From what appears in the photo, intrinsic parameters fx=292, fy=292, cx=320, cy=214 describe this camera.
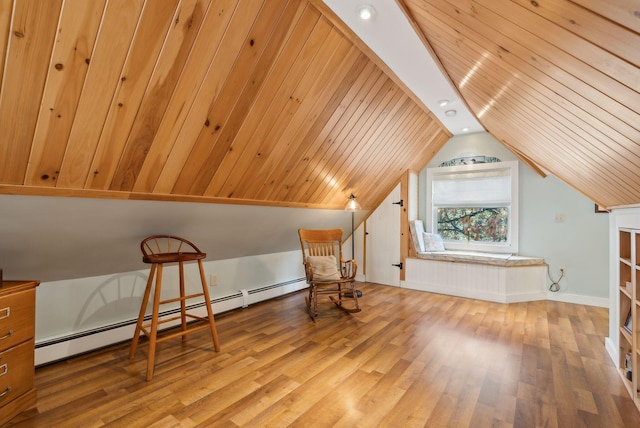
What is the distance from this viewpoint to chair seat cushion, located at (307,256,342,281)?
10.7 ft

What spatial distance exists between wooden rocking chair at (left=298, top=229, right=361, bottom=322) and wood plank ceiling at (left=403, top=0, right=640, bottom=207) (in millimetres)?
2198

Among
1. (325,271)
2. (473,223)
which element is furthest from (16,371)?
(473,223)

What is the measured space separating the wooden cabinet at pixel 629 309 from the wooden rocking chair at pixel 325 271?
2.04m

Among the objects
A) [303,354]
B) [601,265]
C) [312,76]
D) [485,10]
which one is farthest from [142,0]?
[601,265]

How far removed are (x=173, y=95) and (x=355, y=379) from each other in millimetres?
2104

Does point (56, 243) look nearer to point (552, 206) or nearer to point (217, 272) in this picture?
point (217, 272)

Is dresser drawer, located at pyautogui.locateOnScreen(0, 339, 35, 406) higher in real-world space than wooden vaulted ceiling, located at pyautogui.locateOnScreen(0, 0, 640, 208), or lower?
lower

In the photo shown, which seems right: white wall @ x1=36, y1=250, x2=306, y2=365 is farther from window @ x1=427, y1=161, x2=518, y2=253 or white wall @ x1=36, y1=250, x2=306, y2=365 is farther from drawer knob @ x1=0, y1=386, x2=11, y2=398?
window @ x1=427, y1=161, x2=518, y2=253

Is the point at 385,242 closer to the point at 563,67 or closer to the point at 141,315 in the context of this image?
the point at 141,315

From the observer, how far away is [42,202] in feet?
5.60

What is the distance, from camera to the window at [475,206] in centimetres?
415

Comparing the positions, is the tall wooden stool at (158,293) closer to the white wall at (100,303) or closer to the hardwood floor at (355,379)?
the hardwood floor at (355,379)

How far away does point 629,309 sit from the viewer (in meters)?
2.08

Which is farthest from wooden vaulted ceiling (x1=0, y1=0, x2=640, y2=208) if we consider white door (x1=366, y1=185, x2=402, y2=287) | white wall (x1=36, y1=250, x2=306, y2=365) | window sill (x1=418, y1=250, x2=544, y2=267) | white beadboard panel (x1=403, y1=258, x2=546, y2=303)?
white door (x1=366, y1=185, x2=402, y2=287)
